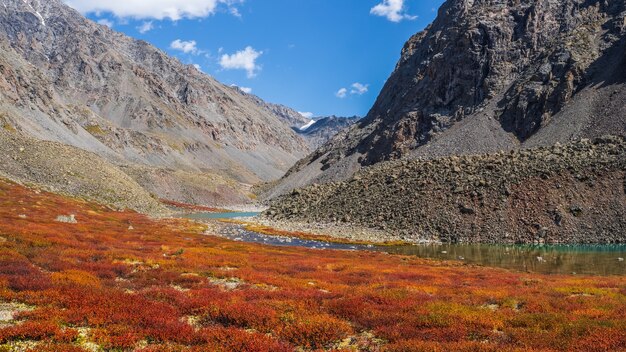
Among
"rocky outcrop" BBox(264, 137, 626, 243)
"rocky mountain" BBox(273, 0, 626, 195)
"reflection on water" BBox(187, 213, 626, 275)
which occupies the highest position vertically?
"rocky mountain" BBox(273, 0, 626, 195)

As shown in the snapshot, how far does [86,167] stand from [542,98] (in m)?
123

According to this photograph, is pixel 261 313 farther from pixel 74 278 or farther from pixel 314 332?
pixel 74 278

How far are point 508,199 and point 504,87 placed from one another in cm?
7913

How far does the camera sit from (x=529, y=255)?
2117 inches

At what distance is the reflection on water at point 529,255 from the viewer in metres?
43.6

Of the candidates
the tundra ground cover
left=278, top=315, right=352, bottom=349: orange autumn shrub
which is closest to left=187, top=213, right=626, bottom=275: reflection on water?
the tundra ground cover

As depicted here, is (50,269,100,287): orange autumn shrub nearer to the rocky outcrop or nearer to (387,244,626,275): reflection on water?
(387,244,626,275): reflection on water

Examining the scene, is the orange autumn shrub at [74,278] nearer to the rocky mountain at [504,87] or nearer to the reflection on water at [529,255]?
the reflection on water at [529,255]

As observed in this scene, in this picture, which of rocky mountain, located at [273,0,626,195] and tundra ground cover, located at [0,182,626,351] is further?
rocky mountain, located at [273,0,626,195]

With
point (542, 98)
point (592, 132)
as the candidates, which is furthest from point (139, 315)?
point (542, 98)

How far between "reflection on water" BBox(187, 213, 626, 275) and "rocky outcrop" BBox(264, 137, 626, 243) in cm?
515

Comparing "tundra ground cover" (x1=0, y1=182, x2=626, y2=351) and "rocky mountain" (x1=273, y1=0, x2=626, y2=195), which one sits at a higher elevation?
"rocky mountain" (x1=273, y1=0, x2=626, y2=195)

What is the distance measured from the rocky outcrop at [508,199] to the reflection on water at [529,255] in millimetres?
5154

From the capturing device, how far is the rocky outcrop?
65688mm
